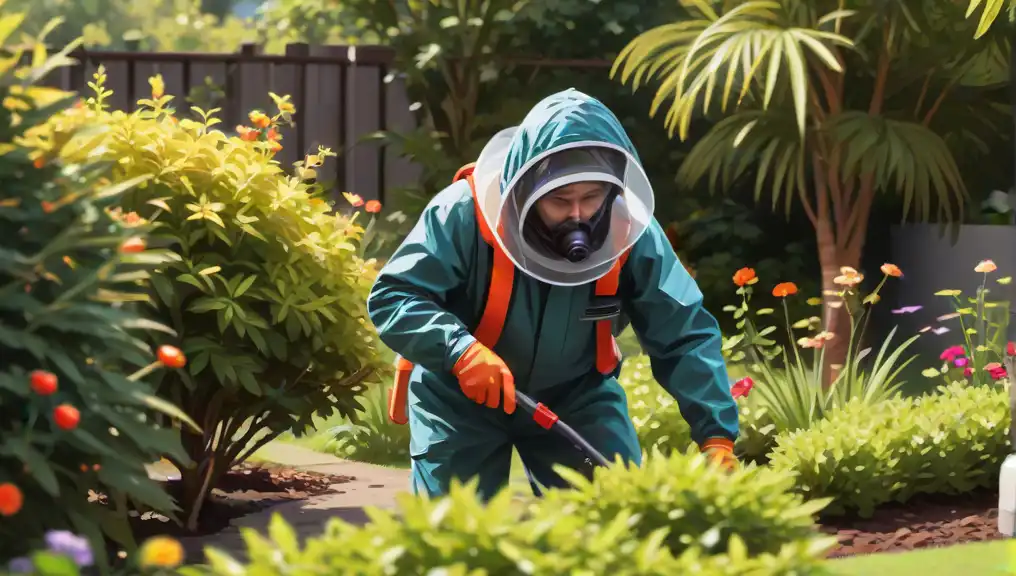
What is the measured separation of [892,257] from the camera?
30.8 feet

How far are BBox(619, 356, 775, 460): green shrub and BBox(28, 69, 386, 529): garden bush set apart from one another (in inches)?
50.1

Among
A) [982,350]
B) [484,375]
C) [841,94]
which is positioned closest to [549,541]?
[484,375]

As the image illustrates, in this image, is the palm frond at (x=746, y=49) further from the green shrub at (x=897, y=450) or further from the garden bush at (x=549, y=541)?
the garden bush at (x=549, y=541)

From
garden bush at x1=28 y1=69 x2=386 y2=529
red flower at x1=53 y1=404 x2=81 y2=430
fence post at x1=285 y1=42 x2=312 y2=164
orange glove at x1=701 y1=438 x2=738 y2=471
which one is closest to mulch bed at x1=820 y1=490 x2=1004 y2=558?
orange glove at x1=701 y1=438 x2=738 y2=471

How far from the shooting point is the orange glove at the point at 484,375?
3406 mm

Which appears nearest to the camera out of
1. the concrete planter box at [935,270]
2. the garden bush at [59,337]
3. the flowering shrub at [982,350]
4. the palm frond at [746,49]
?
the garden bush at [59,337]

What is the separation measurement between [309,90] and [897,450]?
546 centimetres

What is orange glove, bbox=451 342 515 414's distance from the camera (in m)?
3.41

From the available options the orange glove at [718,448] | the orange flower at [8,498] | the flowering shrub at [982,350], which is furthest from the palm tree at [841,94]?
the orange flower at [8,498]

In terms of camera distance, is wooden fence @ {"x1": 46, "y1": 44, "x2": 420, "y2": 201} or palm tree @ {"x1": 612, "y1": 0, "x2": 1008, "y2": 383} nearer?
palm tree @ {"x1": 612, "y1": 0, "x2": 1008, "y2": 383}

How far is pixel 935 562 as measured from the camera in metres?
4.32

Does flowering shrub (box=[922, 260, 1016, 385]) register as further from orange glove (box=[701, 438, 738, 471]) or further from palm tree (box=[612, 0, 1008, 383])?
orange glove (box=[701, 438, 738, 471])

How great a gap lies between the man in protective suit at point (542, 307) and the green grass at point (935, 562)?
2.77ft

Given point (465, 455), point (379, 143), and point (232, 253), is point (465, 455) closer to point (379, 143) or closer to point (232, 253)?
point (232, 253)
